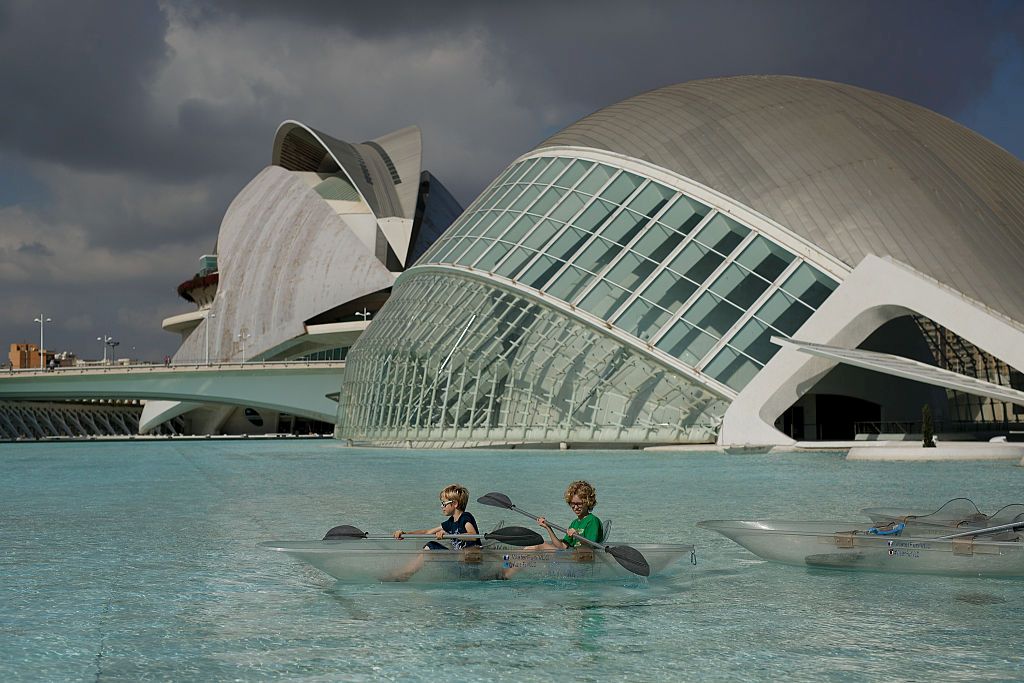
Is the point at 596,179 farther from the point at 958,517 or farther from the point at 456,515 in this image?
the point at 456,515

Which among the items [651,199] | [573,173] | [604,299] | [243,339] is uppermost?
[573,173]

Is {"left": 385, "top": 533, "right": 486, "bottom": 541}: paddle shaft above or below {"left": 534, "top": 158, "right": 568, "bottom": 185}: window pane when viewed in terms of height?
below

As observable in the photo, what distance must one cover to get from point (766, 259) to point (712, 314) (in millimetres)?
2323

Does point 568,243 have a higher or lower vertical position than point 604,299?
higher

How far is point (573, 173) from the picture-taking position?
124 feet

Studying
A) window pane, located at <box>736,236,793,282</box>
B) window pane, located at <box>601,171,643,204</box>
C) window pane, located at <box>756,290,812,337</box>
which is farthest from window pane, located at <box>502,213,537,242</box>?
window pane, located at <box>756,290,812,337</box>

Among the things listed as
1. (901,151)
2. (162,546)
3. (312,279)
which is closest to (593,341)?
(901,151)

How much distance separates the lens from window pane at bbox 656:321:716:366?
3048 cm

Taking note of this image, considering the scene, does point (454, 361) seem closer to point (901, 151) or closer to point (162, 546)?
point (901, 151)

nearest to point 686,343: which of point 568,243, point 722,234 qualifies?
point 722,234

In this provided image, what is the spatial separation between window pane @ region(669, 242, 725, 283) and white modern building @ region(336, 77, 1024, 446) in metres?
0.06

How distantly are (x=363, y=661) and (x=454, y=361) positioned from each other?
29.1 meters

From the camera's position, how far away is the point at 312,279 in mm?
82500

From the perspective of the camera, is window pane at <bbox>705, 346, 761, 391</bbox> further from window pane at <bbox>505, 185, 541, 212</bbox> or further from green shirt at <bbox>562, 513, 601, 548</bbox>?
green shirt at <bbox>562, 513, 601, 548</bbox>
